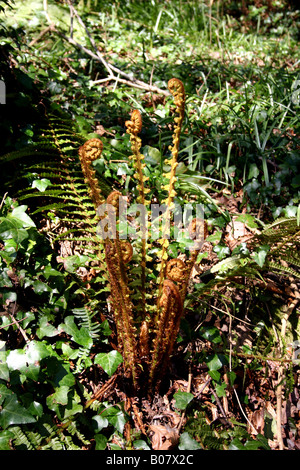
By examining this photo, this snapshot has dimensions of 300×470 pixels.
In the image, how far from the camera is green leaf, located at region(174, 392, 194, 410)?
5.48ft

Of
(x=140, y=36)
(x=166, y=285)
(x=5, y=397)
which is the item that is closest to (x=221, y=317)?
(x=166, y=285)

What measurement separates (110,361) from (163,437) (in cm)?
43

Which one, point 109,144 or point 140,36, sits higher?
point 140,36

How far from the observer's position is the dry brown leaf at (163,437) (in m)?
1.62

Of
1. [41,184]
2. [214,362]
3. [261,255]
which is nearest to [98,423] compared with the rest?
[214,362]

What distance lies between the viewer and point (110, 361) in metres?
1.65

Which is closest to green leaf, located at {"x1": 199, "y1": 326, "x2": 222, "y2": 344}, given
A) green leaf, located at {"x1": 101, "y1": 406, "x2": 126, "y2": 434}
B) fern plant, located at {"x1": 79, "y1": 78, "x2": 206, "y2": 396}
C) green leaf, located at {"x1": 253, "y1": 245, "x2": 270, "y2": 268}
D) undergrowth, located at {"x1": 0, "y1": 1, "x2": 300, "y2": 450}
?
undergrowth, located at {"x1": 0, "y1": 1, "x2": 300, "y2": 450}

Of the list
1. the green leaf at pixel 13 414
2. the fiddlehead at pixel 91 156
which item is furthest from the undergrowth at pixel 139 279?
the fiddlehead at pixel 91 156

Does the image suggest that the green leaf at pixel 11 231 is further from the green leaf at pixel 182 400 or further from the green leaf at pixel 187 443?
the green leaf at pixel 187 443

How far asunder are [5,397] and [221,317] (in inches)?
47.3

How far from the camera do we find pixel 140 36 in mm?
4711

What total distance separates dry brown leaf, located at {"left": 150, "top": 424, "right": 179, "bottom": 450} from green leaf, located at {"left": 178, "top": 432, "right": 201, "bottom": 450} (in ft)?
0.26

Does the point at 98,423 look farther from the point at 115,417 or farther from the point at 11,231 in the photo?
the point at 11,231

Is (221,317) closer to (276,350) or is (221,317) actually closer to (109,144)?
(276,350)
